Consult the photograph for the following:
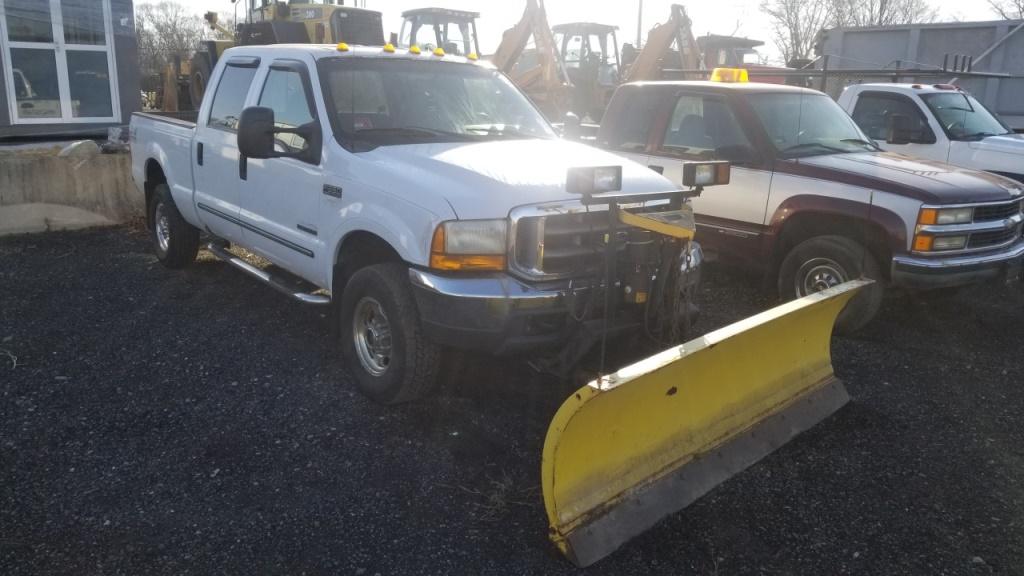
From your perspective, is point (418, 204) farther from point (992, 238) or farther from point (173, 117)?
point (173, 117)

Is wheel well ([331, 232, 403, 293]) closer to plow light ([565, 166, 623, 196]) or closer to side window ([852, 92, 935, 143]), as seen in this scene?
plow light ([565, 166, 623, 196])

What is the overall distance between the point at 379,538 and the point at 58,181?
7.47 m

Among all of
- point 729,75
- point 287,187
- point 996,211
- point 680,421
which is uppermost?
point 729,75

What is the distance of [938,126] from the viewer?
28.1 feet

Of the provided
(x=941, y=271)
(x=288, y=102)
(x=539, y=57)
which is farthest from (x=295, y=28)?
(x=941, y=271)

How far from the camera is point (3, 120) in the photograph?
473 inches

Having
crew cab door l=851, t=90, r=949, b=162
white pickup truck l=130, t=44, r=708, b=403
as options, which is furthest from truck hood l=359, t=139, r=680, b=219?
crew cab door l=851, t=90, r=949, b=162

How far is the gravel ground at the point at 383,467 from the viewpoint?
10.9 feet

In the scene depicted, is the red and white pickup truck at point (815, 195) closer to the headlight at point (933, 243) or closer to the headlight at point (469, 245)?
the headlight at point (933, 243)

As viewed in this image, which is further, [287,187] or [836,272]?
[836,272]

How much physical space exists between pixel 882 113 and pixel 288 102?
6.73 metres

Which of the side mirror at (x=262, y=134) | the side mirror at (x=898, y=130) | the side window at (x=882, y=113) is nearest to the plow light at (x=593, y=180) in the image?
the side mirror at (x=262, y=134)

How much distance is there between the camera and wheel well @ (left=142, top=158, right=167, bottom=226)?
7387mm

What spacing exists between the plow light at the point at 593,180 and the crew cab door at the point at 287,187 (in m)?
1.78
